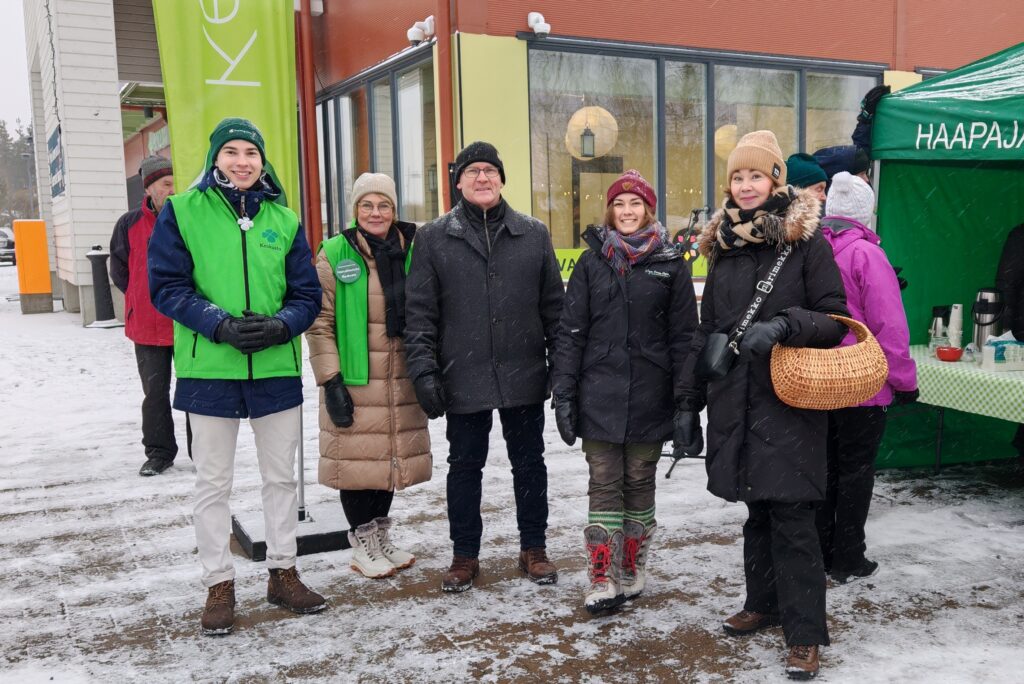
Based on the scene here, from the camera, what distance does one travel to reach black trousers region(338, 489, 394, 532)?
168 inches

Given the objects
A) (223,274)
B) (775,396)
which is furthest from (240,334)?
(775,396)

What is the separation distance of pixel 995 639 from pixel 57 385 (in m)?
8.92

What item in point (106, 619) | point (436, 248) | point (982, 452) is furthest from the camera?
point (982, 452)

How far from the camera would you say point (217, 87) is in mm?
5184

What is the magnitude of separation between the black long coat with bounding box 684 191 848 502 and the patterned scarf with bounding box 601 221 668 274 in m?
0.42

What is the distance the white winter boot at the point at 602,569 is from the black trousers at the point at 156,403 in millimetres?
3444

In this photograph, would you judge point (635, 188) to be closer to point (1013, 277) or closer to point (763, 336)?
point (763, 336)

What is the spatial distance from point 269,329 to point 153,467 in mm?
3024

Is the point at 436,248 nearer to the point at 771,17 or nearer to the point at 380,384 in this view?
the point at 380,384

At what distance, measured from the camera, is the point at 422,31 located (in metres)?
10.5

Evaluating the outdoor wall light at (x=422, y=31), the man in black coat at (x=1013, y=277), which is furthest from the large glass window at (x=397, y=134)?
the man in black coat at (x=1013, y=277)

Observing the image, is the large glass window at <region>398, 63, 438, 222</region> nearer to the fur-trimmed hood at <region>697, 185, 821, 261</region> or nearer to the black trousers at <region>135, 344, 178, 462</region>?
the black trousers at <region>135, 344, 178, 462</region>

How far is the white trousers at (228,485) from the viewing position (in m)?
3.66

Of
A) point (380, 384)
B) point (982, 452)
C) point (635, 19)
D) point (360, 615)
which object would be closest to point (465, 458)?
point (380, 384)
